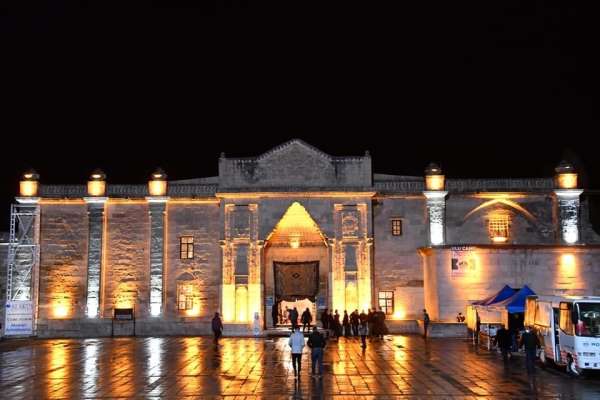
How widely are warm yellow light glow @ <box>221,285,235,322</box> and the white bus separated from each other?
18789 mm

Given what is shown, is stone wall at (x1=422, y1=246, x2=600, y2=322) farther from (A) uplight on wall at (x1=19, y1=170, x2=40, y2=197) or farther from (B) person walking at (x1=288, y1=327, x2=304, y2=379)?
(A) uplight on wall at (x1=19, y1=170, x2=40, y2=197)

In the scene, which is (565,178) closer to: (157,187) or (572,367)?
(572,367)

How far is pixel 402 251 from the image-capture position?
4075cm

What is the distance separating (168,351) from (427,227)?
705 inches

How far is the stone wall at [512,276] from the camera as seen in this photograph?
35.5 metres

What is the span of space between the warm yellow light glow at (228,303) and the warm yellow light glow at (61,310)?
9.19 metres

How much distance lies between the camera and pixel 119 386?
60.4 ft

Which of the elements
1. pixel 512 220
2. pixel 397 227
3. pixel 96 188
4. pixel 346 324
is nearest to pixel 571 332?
pixel 346 324

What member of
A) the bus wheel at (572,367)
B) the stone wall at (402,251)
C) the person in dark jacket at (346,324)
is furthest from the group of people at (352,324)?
the bus wheel at (572,367)

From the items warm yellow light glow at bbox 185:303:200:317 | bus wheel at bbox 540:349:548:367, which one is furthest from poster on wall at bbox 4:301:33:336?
bus wheel at bbox 540:349:548:367

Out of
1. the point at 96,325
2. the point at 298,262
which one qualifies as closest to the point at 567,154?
the point at 298,262

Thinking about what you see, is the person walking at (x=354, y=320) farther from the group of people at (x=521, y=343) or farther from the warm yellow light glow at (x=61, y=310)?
the warm yellow light glow at (x=61, y=310)

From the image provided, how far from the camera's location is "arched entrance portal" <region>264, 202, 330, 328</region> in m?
41.8

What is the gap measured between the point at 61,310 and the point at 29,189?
723cm
